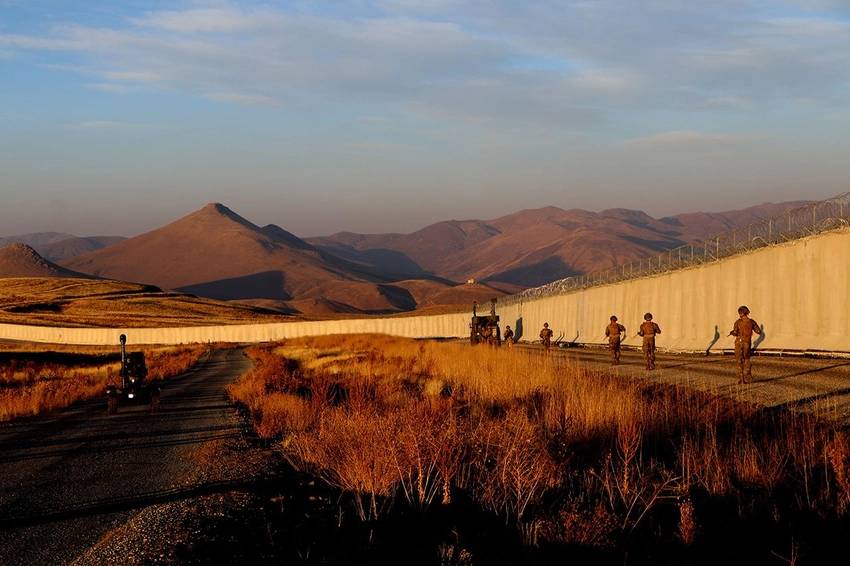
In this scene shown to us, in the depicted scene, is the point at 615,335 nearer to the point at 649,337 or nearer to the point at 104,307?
the point at 649,337

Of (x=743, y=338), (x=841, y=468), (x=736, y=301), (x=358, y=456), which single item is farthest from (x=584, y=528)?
(x=736, y=301)

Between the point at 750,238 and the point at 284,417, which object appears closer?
the point at 284,417

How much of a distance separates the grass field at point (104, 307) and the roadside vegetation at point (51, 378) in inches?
2345

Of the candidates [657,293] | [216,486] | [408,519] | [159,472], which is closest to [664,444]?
[408,519]

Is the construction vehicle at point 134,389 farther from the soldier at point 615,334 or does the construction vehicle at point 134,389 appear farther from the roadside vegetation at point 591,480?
the soldier at point 615,334

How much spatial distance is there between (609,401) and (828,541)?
5.64 m

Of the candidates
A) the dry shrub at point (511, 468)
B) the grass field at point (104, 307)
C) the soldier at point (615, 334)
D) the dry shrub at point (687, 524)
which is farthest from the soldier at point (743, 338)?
the grass field at point (104, 307)

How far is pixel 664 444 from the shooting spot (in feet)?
42.5

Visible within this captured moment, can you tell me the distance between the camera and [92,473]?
12.8 metres

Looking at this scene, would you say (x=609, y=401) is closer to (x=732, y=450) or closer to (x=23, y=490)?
(x=732, y=450)

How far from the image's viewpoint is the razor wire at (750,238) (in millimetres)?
30047

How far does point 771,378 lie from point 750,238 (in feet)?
52.0

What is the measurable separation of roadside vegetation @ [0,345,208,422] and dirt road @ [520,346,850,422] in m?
15.1

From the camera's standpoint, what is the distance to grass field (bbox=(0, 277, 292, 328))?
393ft
